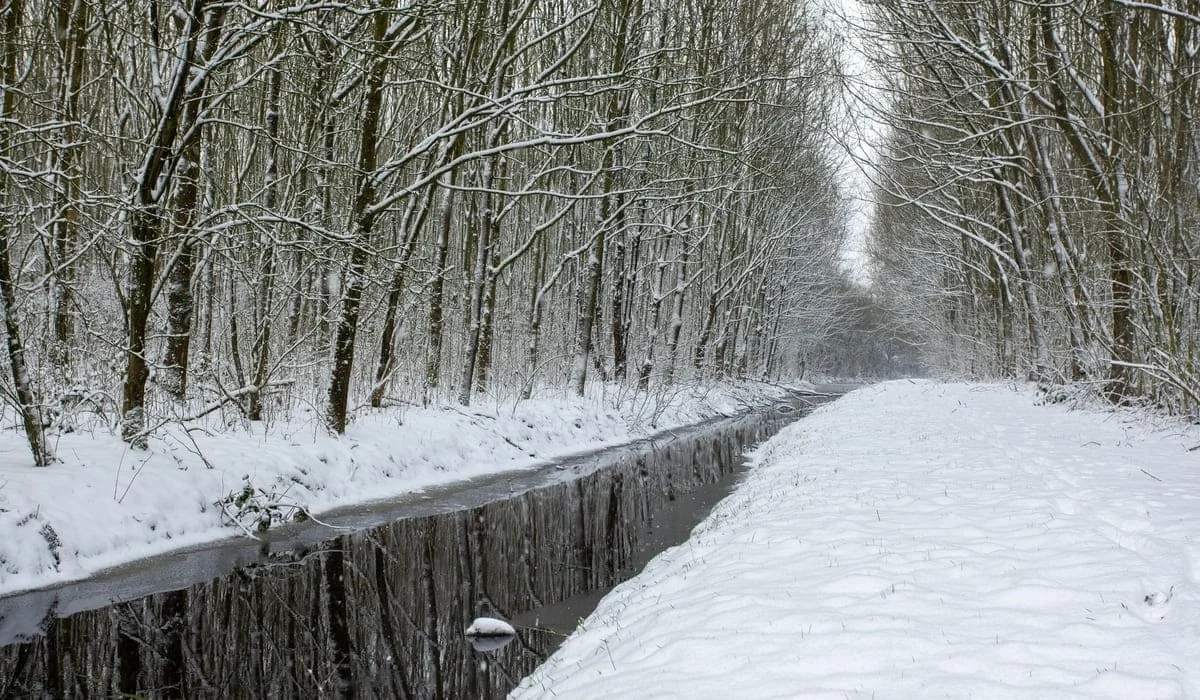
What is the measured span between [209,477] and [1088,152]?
1433cm

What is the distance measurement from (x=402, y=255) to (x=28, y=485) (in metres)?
6.31

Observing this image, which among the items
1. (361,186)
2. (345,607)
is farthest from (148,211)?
(345,607)


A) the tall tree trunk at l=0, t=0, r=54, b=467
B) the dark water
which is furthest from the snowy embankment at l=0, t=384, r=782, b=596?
the dark water

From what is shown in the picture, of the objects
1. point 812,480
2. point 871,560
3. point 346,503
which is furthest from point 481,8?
point 871,560

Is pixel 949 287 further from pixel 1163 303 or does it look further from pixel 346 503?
pixel 346 503

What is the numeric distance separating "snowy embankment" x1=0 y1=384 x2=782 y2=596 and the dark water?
1.25 feet

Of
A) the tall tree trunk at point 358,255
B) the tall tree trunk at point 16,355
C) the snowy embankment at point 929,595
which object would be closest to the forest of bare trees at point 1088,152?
the snowy embankment at point 929,595

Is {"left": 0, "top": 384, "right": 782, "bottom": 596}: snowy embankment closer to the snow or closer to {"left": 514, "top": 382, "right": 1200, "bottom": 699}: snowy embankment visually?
the snow

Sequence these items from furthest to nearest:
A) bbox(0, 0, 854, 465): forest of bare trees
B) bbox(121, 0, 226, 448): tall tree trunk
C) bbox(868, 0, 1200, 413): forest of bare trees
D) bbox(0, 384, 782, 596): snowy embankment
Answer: bbox(868, 0, 1200, 413): forest of bare trees → bbox(0, 0, 854, 465): forest of bare trees → bbox(121, 0, 226, 448): tall tree trunk → bbox(0, 384, 782, 596): snowy embankment

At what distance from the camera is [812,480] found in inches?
335

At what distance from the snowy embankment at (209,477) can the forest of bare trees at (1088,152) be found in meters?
9.03

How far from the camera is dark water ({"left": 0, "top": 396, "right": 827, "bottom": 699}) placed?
15.5 ft

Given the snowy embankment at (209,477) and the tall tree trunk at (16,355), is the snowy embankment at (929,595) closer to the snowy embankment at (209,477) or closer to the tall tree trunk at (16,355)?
the snowy embankment at (209,477)

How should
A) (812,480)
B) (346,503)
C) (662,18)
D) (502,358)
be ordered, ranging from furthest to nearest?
(502,358)
(662,18)
(346,503)
(812,480)
